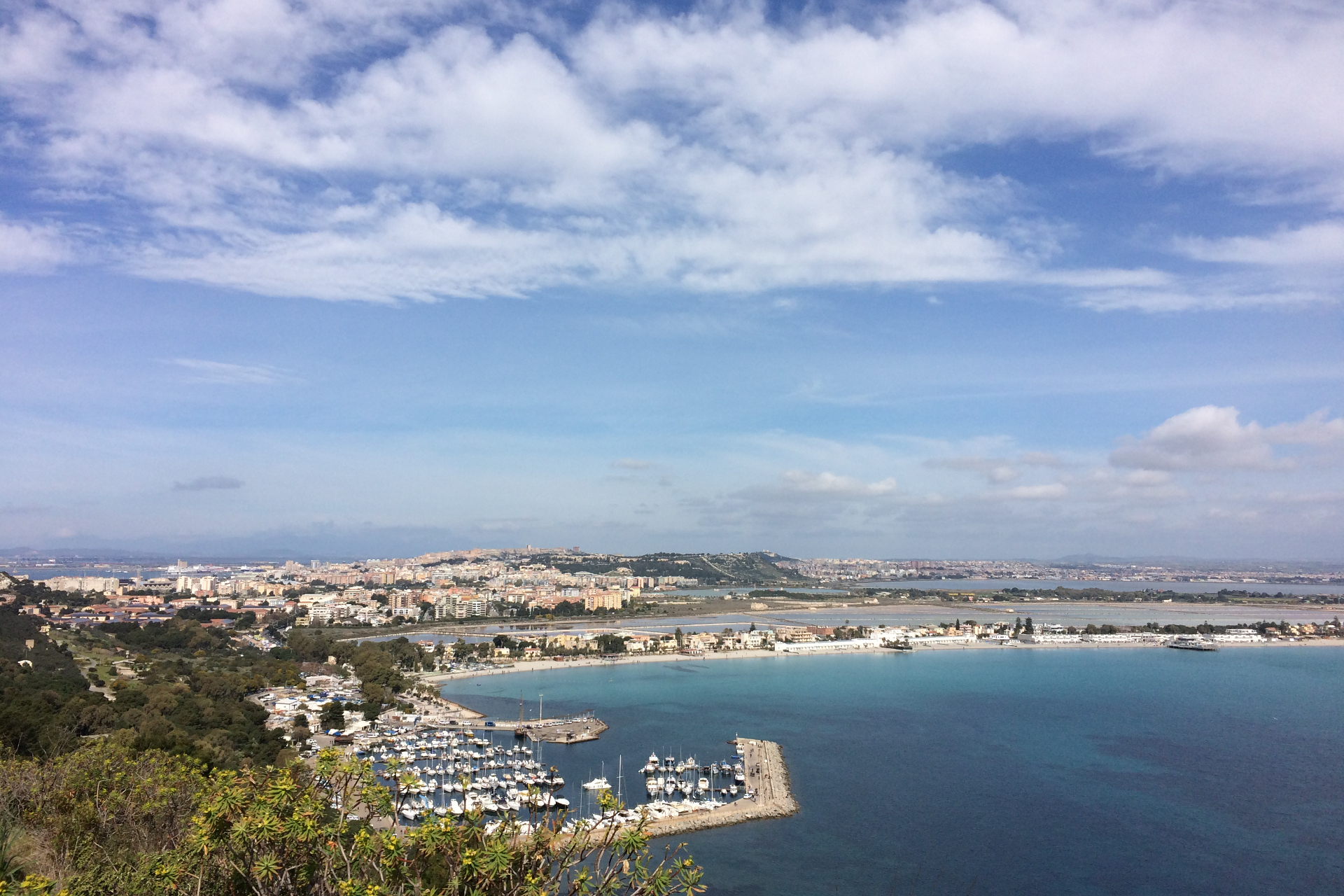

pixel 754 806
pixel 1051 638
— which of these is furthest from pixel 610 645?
pixel 1051 638

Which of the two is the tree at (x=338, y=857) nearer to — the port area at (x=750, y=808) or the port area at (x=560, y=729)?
the port area at (x=750, y=808)

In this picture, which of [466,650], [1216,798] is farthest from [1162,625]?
[466,650]

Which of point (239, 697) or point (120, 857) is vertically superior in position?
point (120, 857)

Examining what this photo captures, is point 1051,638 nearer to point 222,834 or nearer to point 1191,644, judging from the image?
point 1191,644

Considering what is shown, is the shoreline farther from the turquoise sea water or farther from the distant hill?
the distant hill

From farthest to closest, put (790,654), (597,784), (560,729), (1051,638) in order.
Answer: (1051,638) → (790,654) → (560,729) → (597,784)

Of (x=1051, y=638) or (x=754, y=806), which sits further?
(x=1051, y=638)

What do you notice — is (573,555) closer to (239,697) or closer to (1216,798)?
(239,697)
